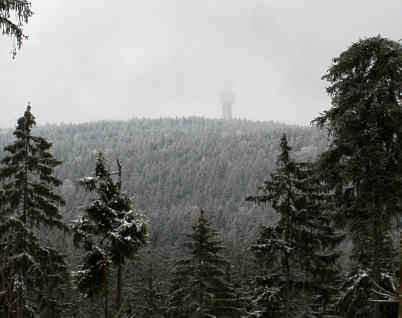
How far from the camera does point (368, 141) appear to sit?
11.0 m

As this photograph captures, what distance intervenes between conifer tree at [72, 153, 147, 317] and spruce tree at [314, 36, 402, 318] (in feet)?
20.5

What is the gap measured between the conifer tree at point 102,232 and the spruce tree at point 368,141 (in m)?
6.25

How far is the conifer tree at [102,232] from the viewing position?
1102 cm

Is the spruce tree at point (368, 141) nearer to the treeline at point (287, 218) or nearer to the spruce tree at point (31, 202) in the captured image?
the treeline at point (287, 218)

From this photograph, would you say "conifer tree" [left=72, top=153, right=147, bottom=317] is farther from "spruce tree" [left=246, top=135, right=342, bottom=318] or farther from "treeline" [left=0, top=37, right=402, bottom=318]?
"spruce tree" [left=246, top=135, right=342, bottom=318]

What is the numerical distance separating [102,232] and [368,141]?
8.47m

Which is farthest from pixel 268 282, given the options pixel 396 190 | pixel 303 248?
pixel 396 190

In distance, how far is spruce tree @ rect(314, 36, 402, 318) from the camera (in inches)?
415

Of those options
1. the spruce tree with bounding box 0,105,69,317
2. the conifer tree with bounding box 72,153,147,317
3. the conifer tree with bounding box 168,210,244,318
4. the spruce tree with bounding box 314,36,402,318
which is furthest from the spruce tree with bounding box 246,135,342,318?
the spruce tree with bounding box 0,105,69,317

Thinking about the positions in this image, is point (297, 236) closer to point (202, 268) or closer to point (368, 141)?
point (368, 141)

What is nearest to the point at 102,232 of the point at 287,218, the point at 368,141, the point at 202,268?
the point at 287,218

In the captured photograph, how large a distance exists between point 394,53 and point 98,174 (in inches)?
383

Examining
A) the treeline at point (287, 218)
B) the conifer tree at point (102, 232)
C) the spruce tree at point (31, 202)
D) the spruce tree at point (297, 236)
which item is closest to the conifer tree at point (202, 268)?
the treeline at point (287, 218)

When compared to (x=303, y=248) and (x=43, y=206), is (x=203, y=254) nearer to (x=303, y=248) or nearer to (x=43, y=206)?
(x=303, y=248)
